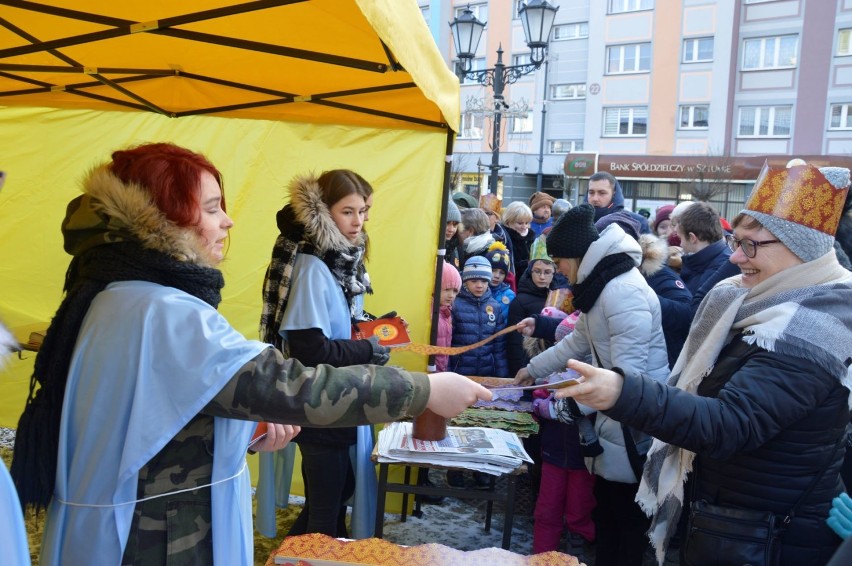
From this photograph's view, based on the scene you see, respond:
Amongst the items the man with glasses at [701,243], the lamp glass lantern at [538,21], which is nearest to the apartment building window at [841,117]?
the lamp glass lantern at [538,21]

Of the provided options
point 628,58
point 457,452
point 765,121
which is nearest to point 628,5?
point 628,58

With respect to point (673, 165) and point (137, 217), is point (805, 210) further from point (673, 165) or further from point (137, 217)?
point (673, 165)

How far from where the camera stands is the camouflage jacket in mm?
1413

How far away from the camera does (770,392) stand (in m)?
1.80

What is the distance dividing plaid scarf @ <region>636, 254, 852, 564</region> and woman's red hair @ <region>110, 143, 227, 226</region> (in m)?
1.56

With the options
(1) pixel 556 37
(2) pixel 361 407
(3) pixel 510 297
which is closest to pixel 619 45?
(1) pixel 556 37

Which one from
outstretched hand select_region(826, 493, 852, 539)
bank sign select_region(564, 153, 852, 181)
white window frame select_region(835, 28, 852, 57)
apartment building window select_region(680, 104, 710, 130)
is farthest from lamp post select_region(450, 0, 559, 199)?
white window frame select_region(835, 28, 852, 57)

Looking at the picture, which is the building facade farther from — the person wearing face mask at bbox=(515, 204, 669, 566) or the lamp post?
the person wearing face mask at bbox=(515, 204, 669, 566)

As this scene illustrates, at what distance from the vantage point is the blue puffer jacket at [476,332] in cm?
462

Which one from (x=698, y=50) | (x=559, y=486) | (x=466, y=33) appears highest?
(x=698, y=50)

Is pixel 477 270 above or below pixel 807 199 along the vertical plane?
below

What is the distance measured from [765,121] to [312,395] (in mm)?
28500

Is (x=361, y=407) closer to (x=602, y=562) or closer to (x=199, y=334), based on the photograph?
(x=199, y=334)

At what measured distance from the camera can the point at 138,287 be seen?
147 cm
